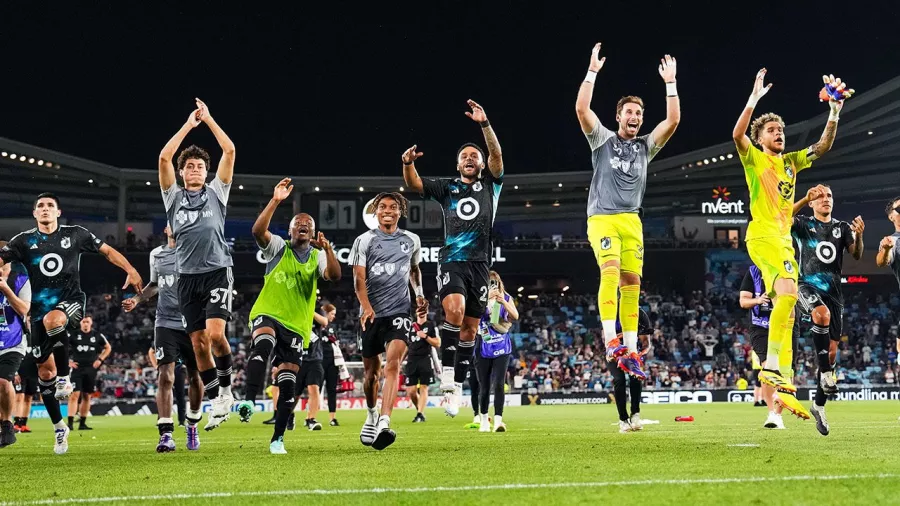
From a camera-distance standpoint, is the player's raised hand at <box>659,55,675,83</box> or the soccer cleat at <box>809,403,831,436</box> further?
the player's raised hand at <box>659,55,675,83</box>

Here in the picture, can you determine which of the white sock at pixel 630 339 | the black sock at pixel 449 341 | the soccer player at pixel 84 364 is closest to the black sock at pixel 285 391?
the black sock at pixel 449 341

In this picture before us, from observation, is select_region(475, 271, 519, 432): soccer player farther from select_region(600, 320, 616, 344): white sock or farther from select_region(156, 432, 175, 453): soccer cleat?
select_region(156, 432, 175, 453): soccer cleat

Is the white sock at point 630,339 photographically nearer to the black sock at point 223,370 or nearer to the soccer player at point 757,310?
the soccer player at point 757,310

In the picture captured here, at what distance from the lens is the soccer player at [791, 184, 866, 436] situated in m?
11.2

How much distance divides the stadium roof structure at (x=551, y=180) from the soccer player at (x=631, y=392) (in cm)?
3551

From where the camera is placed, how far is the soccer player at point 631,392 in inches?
439

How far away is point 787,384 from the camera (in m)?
8.73

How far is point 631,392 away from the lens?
12.1 metres

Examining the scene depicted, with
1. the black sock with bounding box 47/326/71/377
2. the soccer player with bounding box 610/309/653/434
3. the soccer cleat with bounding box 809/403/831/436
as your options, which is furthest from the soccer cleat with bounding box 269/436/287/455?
the soccer cleat with bounding box 809/403/831/436

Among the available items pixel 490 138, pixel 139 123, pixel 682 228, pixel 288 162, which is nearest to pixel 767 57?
pixel 682 228

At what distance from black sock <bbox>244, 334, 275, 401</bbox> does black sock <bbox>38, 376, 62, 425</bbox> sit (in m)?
2.33

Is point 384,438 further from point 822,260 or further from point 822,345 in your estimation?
point 822,260

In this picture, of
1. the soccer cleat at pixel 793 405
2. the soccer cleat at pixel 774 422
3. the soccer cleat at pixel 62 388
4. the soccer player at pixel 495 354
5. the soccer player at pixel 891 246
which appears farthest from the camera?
→ the soccer player at pixel 495 354

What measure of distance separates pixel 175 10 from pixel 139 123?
11131 mm
